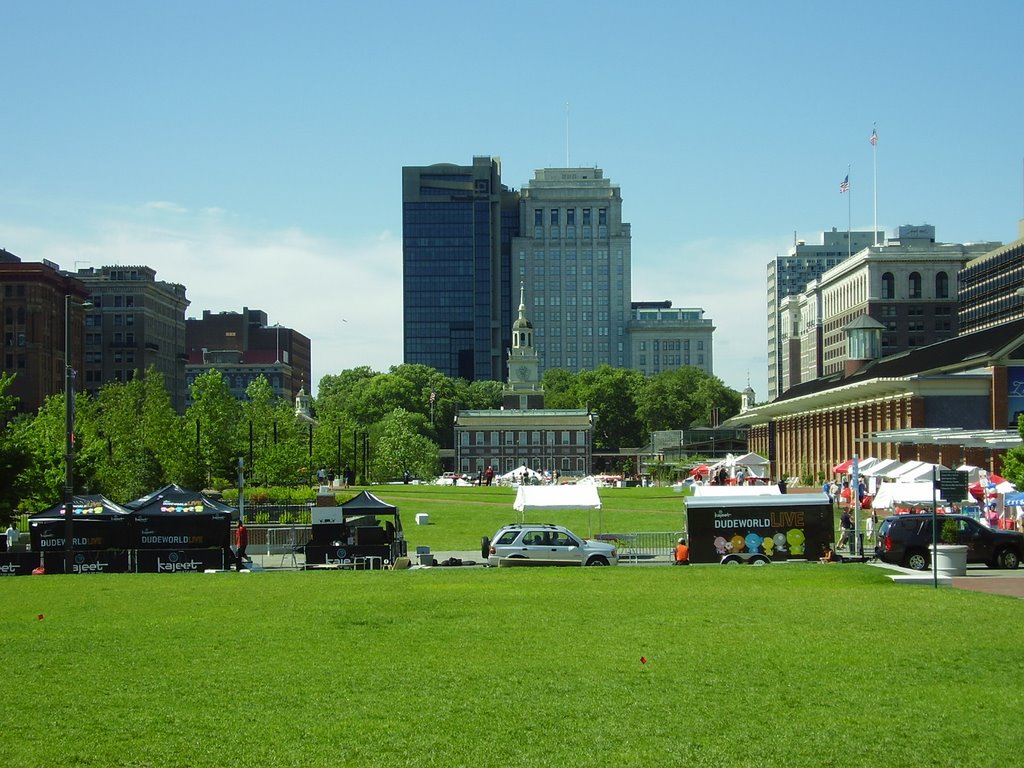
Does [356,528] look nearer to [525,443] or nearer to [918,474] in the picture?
[918,474]

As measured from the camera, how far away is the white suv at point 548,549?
124 feet

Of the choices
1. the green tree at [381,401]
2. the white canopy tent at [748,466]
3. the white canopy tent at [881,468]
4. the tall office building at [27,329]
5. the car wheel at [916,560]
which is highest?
the tall office building at [27,329]

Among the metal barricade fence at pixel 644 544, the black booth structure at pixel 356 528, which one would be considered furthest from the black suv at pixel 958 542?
the black booth structure at pixel 356 528

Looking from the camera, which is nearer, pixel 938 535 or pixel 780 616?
pixel 780 616

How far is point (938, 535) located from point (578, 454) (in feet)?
477

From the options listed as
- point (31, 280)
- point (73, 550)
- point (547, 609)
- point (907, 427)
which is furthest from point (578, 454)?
point (547, 609)

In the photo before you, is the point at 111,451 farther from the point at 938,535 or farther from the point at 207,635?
the point at 207,635

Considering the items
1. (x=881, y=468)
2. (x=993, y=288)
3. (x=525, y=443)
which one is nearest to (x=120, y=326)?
(x=525, y=443)

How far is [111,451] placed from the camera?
3199 inches

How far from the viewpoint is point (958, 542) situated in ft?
121

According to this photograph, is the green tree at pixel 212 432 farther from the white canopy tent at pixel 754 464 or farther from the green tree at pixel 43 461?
the white canopy tent at pixel 754 464

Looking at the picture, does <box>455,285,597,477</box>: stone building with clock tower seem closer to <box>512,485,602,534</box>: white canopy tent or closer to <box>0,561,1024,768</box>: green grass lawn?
<box>512,485,602,534</box>: white canopy tent

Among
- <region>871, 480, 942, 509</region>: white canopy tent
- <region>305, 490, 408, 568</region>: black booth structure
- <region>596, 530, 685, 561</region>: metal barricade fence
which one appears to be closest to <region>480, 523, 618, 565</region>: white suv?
<region>596, 530, 685, 561</region>: metal barricade fence

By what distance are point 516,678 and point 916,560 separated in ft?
73.0
